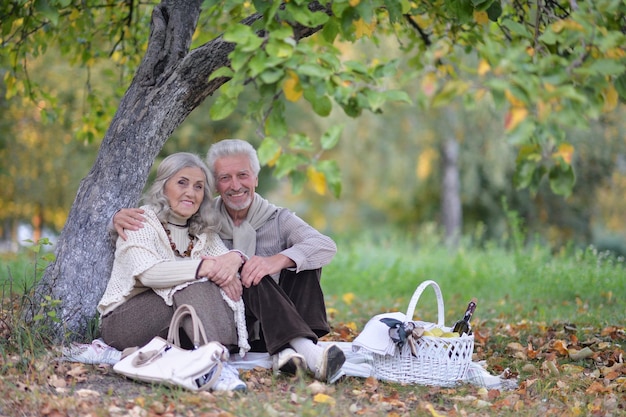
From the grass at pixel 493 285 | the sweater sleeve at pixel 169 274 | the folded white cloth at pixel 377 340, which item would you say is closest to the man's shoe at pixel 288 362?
the folded white cloth at pixel 377 340

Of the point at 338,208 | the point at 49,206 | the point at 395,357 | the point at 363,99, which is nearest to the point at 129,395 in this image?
the point at 395,357

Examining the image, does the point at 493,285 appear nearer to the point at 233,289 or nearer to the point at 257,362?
the point at 257,362

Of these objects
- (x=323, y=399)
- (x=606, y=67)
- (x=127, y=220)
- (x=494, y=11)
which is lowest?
(x=323, y=399)

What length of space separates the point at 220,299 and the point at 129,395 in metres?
0.73

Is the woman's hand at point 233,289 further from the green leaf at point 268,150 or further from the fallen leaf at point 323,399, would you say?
the green leaf at point 268,150

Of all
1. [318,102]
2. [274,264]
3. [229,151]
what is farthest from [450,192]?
[318,102]

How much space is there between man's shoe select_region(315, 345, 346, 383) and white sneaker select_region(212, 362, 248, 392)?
43 cm

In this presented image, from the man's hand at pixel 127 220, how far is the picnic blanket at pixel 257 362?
639mm

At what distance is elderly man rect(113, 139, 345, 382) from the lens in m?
4.00

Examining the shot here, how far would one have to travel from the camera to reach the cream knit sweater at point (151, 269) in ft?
13.1

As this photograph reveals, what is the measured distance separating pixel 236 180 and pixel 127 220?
0.72 m

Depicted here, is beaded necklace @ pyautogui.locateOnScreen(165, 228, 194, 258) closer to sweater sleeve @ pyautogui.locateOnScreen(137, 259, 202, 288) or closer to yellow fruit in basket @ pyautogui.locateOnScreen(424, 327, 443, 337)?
sweater sleeve @ pyautogui.locateOnScreen(137, 259, 202, 288)

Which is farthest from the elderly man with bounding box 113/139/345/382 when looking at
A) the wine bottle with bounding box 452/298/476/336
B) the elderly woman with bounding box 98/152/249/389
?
the wine bottle with bounding box 452/298/476/336

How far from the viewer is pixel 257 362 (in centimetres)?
423
